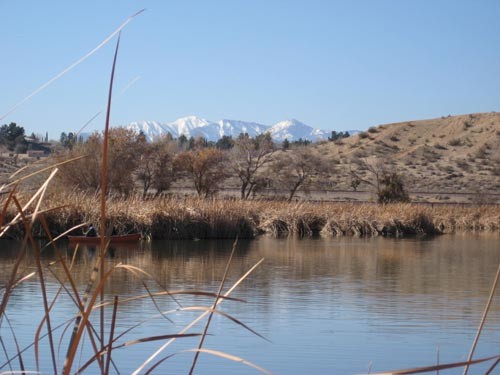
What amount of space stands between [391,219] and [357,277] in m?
15.5

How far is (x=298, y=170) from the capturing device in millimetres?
53406

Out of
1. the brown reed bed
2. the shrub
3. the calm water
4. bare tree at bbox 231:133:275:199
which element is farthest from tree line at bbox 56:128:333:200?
the calm water

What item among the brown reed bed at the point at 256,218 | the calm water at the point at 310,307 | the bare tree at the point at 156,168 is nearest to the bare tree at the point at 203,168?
the bare tree at the point at 156,168

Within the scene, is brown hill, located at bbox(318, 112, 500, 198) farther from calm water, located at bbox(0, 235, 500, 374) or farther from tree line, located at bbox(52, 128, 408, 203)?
calm water, located at bbox(0, 235, 500, 374)

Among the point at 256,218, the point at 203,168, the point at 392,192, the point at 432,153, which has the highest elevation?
the point at 432,153

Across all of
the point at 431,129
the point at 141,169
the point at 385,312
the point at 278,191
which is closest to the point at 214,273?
the point at 385,312

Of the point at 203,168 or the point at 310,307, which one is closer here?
the point at 310,307

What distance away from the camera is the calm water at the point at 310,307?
895 cm

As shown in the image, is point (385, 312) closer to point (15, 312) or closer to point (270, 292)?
point (270, 292)

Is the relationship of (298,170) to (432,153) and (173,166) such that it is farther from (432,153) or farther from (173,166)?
(432,153)

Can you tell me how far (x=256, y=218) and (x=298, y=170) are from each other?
23167 mm

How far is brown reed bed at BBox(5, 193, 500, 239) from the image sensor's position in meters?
25.6

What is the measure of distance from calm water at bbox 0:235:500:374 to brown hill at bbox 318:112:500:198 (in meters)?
40.9

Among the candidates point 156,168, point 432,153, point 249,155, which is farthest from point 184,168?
point 432,153
